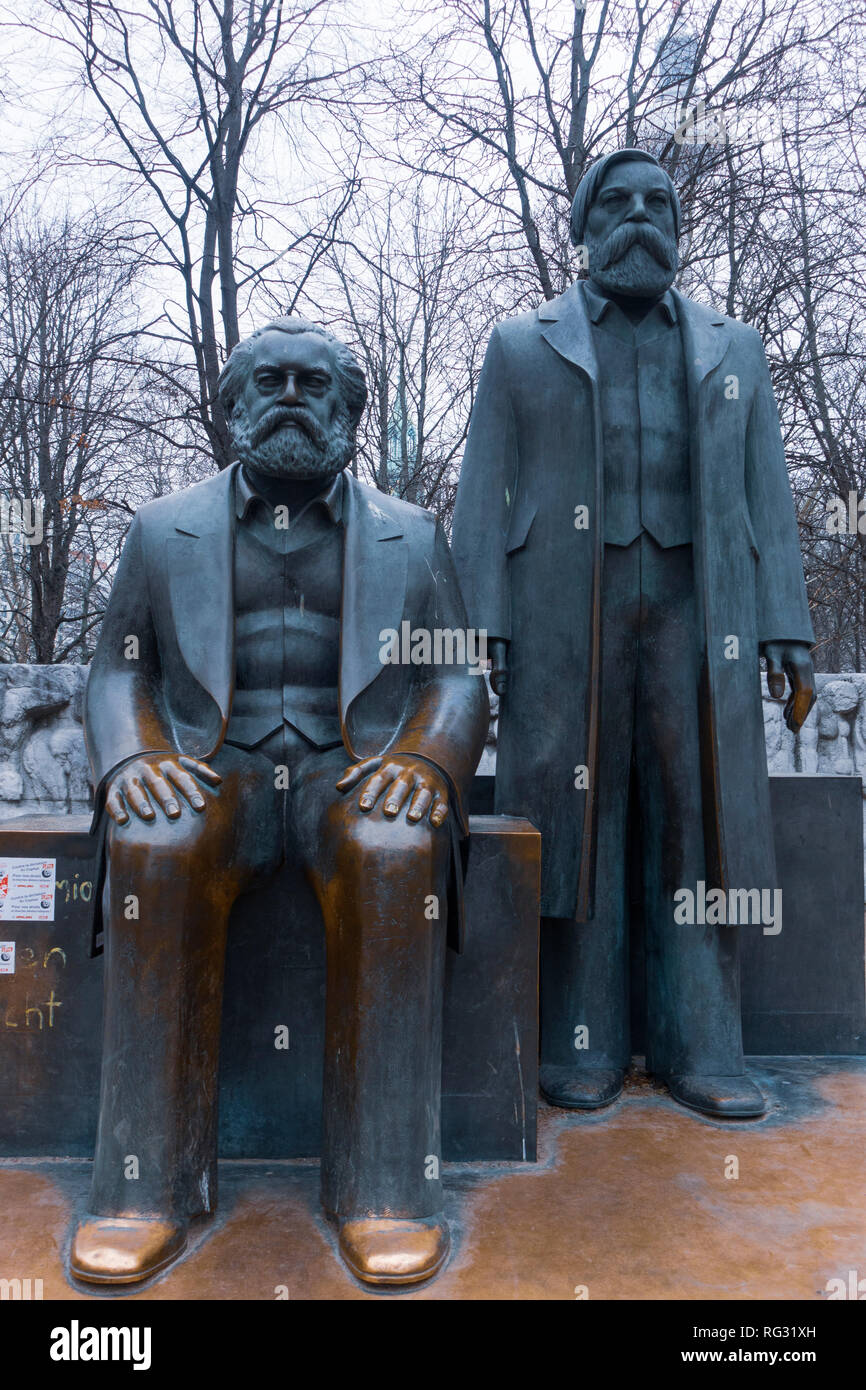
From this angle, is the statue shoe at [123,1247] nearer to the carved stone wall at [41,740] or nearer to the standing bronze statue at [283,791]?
the standing bronze statue at [283,791]

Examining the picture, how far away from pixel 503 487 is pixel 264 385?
1031 millimetres

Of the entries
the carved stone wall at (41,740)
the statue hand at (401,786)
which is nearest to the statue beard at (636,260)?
the statue hand at (401,786)

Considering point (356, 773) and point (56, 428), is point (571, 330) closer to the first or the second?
point (356, 773)

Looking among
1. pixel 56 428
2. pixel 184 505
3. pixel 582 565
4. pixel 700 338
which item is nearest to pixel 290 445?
pixel 184 505

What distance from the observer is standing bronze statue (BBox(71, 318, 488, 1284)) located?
7.84ft

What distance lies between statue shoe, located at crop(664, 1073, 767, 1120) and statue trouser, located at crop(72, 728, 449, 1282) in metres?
1.22

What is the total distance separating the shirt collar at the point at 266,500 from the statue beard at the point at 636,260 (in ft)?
4.13

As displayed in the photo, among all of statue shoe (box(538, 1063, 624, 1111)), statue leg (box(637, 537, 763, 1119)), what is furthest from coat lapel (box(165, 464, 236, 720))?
statue shoe (box(538, 1063, 624, 1111))

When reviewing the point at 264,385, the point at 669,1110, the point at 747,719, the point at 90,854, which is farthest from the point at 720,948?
the point at 264,385

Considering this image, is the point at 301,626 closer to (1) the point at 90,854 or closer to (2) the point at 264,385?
(2) the point at 264,385

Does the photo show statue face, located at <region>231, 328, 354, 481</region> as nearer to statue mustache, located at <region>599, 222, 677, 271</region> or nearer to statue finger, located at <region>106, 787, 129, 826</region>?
statue finger, located at <region>106, 787, 129, 826</region>

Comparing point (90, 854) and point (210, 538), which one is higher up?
point (210, 538)

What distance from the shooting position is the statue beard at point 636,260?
3.50m

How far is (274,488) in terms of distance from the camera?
300 centimetres
